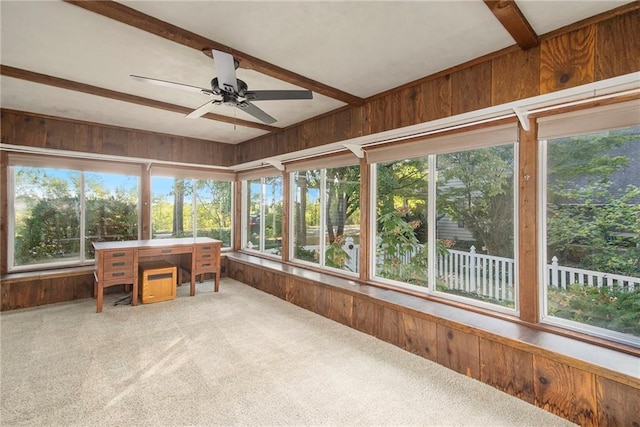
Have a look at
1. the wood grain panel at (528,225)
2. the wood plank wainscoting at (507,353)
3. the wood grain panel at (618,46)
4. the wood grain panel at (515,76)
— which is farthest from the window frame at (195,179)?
the wood grain panel at (618,46)

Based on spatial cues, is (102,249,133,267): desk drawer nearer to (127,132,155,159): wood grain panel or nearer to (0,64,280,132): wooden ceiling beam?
(127,132,155,159): wood grain panel

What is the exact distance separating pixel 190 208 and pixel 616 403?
580 cm

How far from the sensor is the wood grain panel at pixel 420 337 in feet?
8.53

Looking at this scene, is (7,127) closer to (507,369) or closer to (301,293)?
(301,293)

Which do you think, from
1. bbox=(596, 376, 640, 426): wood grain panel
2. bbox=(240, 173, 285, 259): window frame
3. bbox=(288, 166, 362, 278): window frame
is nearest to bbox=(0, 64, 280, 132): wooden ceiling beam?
bbox=(288, 166, 362, 278): window frame

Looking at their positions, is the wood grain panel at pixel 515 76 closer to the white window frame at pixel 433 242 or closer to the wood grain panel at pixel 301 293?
the white window frame at pixel 433 242

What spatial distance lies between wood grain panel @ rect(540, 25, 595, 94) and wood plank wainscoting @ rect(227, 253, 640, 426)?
5.62 feet

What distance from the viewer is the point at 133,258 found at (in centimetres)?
395

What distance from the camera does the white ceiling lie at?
1.77m

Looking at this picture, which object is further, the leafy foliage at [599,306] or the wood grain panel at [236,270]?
the wood grain panel at [236,270]

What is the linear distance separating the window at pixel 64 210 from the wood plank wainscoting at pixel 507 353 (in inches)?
147

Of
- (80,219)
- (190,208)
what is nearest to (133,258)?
(80,219)

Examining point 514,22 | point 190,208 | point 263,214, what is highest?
point 514,22

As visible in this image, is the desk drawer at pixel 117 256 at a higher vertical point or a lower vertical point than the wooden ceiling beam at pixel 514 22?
lower
